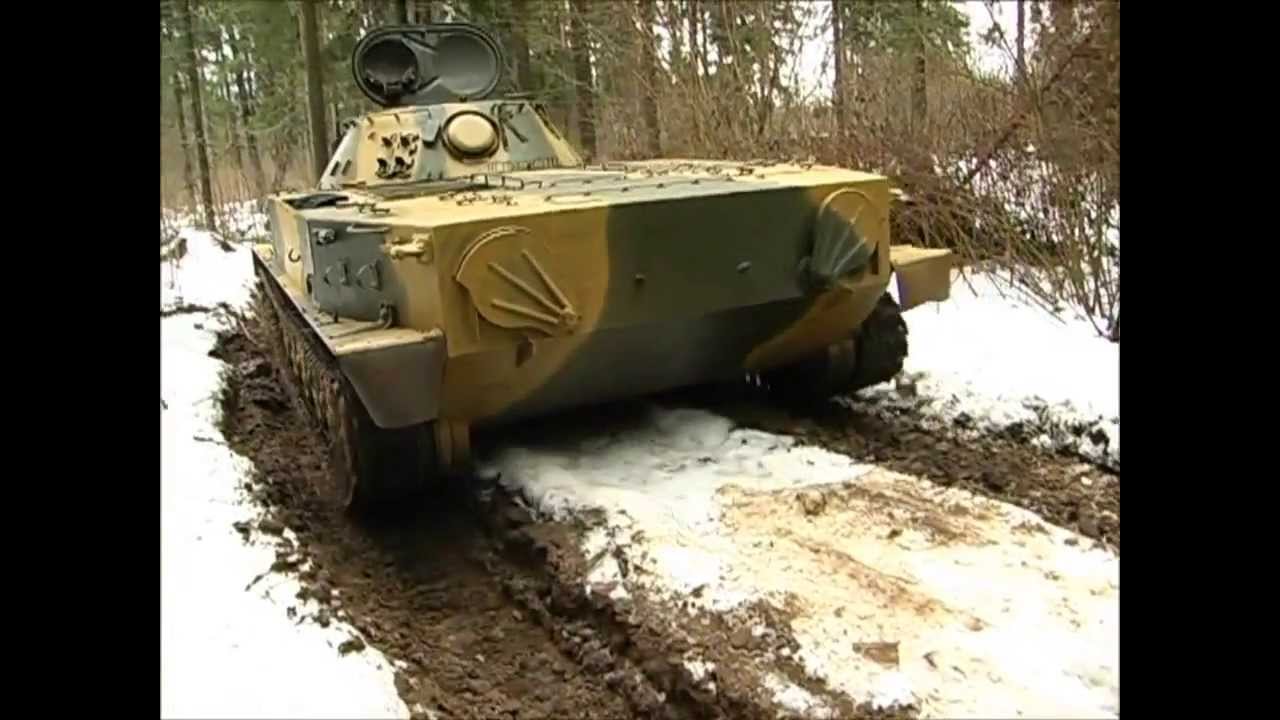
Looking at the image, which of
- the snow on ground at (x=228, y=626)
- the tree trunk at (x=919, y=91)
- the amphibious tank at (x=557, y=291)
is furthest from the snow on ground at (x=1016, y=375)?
the snow on ground at (x=228, y=626)

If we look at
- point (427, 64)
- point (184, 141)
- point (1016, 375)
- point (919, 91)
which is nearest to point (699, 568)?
point (1016, 375)

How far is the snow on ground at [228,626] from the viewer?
10.6 ft

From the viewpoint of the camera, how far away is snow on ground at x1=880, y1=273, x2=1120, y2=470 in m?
5.36

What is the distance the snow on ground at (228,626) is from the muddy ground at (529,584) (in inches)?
4.1

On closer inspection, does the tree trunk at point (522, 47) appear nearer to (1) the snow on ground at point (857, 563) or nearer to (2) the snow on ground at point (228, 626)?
(2) the snow on ground at point (228, 626)

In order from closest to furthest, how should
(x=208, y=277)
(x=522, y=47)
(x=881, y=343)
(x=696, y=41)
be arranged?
(x=881, y=343) → (x=208, y=277) → (x=696, y=41) → (x=522, y=47)

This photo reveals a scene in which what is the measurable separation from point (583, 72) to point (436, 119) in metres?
7.74

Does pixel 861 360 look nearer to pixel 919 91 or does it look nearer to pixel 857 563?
pixel 857 563

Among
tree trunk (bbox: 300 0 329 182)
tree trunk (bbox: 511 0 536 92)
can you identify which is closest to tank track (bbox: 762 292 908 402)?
tree trunk (bbox: 511 0 536 92)

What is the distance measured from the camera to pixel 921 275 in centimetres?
569

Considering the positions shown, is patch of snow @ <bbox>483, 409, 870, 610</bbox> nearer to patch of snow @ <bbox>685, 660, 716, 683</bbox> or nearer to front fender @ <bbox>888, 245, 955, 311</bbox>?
patch of snow @ <bbox>685, 660, 716, 683</bbox>

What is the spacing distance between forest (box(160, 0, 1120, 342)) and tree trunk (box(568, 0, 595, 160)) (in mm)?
32

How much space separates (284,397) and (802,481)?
147 inches
